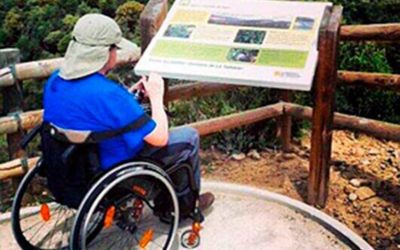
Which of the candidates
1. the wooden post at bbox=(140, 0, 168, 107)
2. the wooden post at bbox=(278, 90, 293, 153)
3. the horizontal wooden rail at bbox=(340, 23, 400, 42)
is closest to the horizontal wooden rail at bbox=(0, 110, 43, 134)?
the wooden post at bbox=(140, 0, 168, 107)

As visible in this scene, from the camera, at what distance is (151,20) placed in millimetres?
3037

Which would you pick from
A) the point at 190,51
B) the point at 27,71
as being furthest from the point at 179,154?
the point at 27,71

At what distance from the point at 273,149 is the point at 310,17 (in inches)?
56.1

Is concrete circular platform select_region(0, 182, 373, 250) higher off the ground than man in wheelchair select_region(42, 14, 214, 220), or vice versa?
man in wheelchair select_region(42, 14, 214, 220)

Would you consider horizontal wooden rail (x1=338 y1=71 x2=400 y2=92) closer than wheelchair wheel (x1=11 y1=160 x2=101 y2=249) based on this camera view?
No

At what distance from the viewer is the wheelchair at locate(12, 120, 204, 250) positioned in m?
2.21

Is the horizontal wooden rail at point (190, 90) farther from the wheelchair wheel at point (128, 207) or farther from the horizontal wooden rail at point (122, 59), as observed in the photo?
the wheelchair wheel at point (128, 207)

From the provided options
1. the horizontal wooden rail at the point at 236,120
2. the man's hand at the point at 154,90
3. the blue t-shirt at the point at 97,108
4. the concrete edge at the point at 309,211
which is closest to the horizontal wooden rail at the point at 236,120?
the horizontal wooden rail at the point at 236,120

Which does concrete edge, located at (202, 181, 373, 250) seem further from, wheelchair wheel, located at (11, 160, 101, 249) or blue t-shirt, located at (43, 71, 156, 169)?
blue t-shirt, located at (43, 71, 156, 169)

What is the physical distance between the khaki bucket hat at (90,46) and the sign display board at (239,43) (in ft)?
1.95

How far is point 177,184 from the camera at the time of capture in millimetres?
2609

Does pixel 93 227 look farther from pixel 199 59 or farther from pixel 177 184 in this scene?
pixel 199 59

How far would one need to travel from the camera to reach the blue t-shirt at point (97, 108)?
2193 mm

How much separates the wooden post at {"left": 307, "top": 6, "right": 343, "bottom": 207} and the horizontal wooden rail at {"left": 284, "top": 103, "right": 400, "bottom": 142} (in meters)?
0.48
